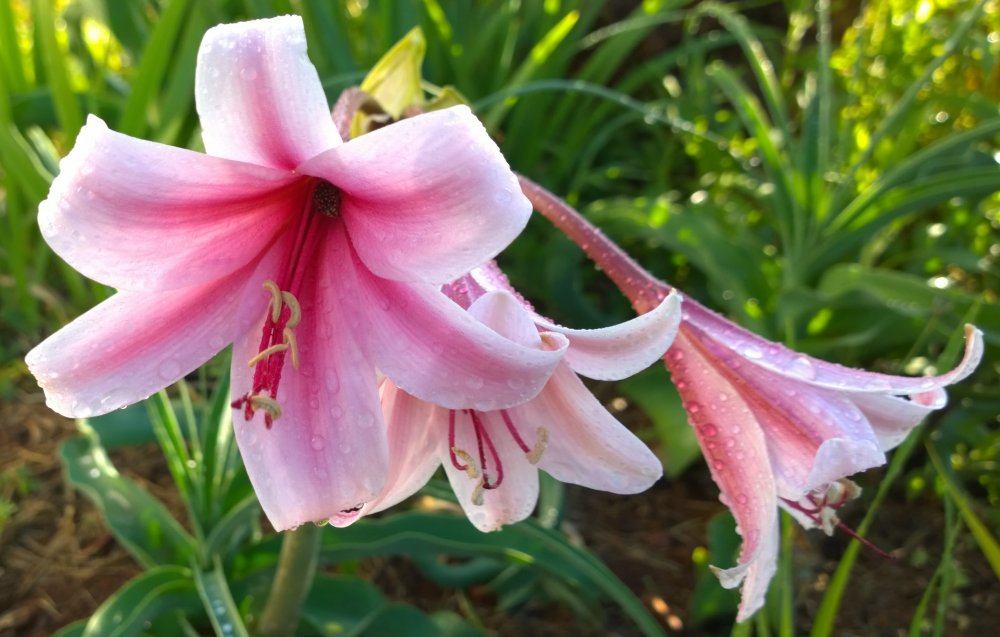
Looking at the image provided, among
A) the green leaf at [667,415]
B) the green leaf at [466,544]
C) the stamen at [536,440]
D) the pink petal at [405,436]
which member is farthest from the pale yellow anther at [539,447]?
the green leaf at [667,415]

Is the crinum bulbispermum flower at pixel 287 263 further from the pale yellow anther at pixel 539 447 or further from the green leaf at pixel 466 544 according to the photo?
the green leaf at pixel 466 544

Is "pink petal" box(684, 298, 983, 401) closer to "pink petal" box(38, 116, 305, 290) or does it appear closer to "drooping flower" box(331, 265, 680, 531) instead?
"drooping flower" box(331, 265, 680, 531)

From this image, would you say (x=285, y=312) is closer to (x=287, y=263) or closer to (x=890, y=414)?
(x=287, y=263)

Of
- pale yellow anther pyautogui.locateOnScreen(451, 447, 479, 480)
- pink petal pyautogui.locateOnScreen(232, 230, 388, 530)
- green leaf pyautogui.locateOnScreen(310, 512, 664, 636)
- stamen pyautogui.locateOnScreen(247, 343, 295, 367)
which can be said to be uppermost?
stamen pyautogui.locateOnScreen(247, 343, 295, 367)

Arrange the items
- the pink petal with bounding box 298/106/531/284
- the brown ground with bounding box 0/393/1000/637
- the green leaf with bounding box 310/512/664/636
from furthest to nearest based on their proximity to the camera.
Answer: the brown ground with bounding box 0/393/1000/637
the green leaf with bounding box 310/512/664/636
the pink petal with bounding box 298/106/531/284

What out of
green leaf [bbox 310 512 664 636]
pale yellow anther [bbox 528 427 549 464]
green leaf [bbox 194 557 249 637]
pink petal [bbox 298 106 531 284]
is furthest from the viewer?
green leaf [bbox 310 512 664 636]

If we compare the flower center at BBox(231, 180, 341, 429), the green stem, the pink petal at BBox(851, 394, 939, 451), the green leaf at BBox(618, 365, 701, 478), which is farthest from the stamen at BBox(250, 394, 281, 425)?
the green leaf at BBox(618, 365, 701, 478)
